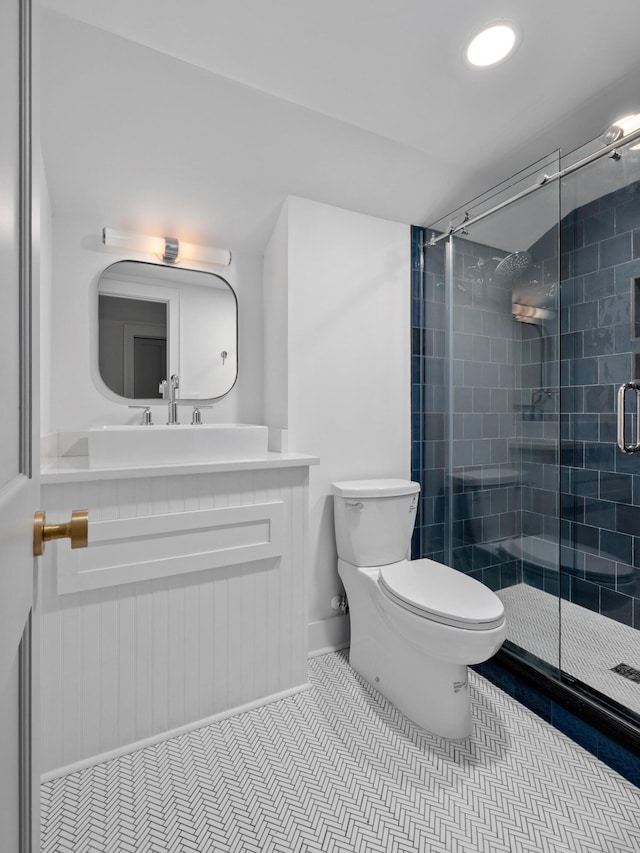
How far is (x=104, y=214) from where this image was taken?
6.22 ft

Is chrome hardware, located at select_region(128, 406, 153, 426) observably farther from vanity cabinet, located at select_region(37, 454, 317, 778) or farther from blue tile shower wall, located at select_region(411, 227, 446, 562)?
blue tile shower wall, located at select_region(411, 227, 446, 562)

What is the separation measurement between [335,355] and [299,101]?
3.23 ft

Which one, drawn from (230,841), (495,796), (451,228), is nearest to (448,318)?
(451,228)

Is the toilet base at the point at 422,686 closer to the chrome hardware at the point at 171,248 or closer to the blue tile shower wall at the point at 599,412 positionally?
the blue tile shower wall at the point at 599,412

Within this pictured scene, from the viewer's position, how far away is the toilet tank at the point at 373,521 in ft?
6.35

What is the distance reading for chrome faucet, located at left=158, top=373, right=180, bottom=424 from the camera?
202 cm

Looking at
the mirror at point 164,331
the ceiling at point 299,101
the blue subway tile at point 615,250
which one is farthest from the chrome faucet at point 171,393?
the blue subway tile at point 615,250

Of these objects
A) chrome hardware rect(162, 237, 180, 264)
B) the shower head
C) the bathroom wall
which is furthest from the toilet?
chrome hardware rect(162, 237, 180, 264)

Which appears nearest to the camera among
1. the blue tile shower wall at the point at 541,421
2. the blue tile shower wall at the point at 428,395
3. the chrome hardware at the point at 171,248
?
the blue tile shower wall at the point at 541,421

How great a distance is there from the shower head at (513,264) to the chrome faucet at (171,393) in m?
1.51

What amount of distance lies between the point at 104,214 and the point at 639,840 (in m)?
2.80

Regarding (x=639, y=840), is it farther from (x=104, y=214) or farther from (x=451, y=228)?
(x=104, y=214)

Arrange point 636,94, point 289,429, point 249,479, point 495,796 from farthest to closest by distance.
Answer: point 289,429
point 249,479
point 636,94
point 495,796

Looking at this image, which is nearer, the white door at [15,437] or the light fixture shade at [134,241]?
the white door at [15,437]
